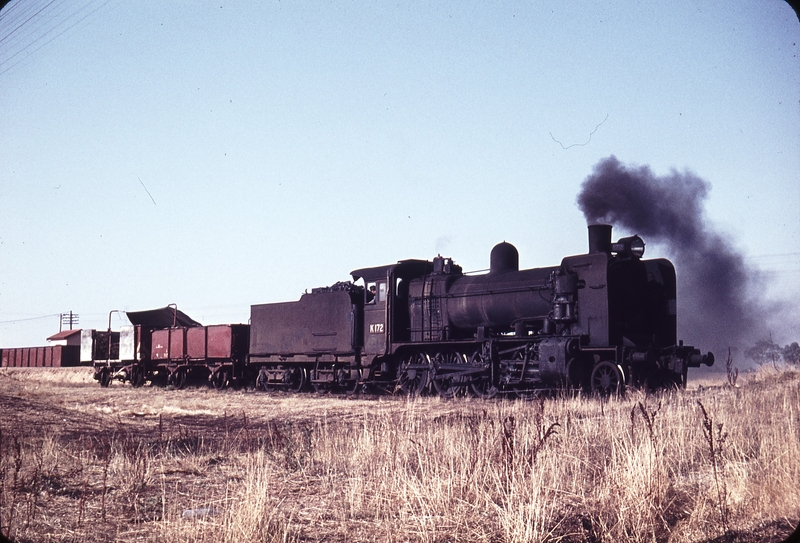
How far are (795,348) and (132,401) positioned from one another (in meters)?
37.5

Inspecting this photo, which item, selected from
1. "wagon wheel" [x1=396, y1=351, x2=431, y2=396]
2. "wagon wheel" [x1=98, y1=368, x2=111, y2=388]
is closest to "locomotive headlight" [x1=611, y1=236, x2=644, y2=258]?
"wagon wheel" [x1=396, y1=351, x2=431, y2=396]

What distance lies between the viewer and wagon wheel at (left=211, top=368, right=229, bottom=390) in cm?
2695

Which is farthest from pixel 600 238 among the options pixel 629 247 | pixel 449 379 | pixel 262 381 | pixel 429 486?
pixel 262 381

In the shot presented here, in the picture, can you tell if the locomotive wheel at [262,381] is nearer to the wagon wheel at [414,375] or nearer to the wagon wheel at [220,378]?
the wagon wheel at [220,378]

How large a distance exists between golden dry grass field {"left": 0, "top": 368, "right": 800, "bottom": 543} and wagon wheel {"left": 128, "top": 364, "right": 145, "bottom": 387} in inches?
851

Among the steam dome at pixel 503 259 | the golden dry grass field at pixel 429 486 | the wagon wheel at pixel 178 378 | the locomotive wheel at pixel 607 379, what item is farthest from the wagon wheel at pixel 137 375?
the locomotive wheel at pixel 607 379

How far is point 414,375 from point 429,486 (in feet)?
44.8

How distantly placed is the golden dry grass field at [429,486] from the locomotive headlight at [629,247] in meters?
6.00

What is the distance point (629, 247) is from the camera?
16.1 m

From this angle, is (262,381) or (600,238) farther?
(262,381)

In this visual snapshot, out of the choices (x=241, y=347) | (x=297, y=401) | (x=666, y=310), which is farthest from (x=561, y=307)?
(x=241, y=347)

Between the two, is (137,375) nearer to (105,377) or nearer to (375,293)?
(105,377)

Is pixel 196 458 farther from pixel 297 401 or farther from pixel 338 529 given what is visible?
pixel 297 401

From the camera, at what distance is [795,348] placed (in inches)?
1577
